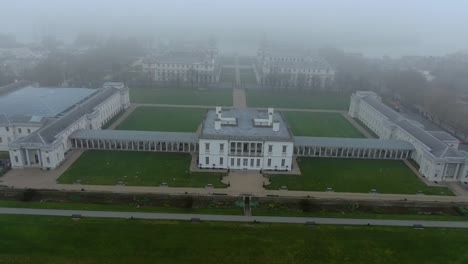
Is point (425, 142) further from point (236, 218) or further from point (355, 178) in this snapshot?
point (236, 218)

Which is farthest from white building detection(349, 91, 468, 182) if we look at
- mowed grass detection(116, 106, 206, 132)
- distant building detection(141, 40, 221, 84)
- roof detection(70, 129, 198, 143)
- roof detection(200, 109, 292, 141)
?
distant building detection(141, 40, 221, 84)

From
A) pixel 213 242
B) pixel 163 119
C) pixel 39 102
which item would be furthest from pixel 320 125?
pixel 39 102

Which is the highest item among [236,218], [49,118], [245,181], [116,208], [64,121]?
[64,121]

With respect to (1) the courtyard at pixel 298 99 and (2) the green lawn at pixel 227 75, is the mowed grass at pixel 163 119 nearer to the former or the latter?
(1) the courtyard at pixel 298 99

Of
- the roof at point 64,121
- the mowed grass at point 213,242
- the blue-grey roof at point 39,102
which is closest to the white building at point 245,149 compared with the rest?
the mowed grass at point 213,242

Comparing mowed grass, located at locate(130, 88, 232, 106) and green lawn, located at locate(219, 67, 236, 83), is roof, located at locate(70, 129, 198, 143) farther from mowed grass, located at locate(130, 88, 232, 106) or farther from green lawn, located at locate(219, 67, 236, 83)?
green lawn, located at locate(219, 67, 236, 83)

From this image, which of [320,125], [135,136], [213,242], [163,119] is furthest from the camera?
[163,119]
